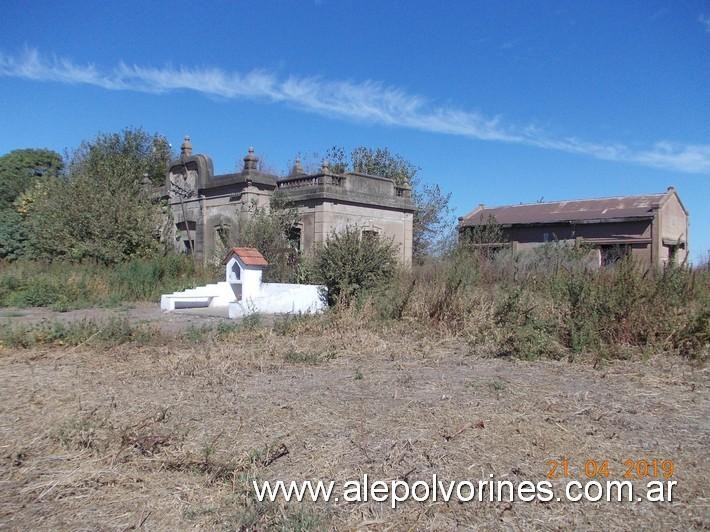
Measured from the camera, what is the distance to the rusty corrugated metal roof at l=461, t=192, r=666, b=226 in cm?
2678

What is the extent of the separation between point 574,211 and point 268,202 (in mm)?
16191

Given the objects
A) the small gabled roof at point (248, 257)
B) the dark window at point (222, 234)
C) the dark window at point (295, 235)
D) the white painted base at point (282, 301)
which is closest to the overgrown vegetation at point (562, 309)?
the white painted base at point (282, 301)

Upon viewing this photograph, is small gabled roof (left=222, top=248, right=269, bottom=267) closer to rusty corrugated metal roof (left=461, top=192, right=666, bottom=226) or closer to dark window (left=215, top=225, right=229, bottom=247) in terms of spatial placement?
dark window (left=215, top=225, right=229, bottom=247)

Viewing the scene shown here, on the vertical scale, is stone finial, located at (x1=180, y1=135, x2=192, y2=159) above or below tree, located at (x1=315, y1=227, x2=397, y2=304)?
above

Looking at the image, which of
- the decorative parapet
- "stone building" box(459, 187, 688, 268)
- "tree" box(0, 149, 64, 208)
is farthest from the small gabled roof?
"tree" box(0, 149, 64, 208)

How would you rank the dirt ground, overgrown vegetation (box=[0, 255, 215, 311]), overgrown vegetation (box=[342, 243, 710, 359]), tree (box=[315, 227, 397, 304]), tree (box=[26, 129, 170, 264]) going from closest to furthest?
1. the dirt ground
2. overgrown vegetation (box=[342, 243, 710, 359])
3. tree (box=[315, 227, 397, 304])
4. overgrown vegetation (box=[0, 255, 215, 311])
5. tree (box=[26, 129, 170, 264])

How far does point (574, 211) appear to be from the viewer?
28781mm

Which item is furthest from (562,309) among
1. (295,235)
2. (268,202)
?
(268,202)

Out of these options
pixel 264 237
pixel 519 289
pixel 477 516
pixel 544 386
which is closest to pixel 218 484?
pixel 477 516

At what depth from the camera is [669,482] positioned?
3.76 m

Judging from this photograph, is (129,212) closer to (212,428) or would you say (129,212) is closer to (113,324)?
(113,324)
